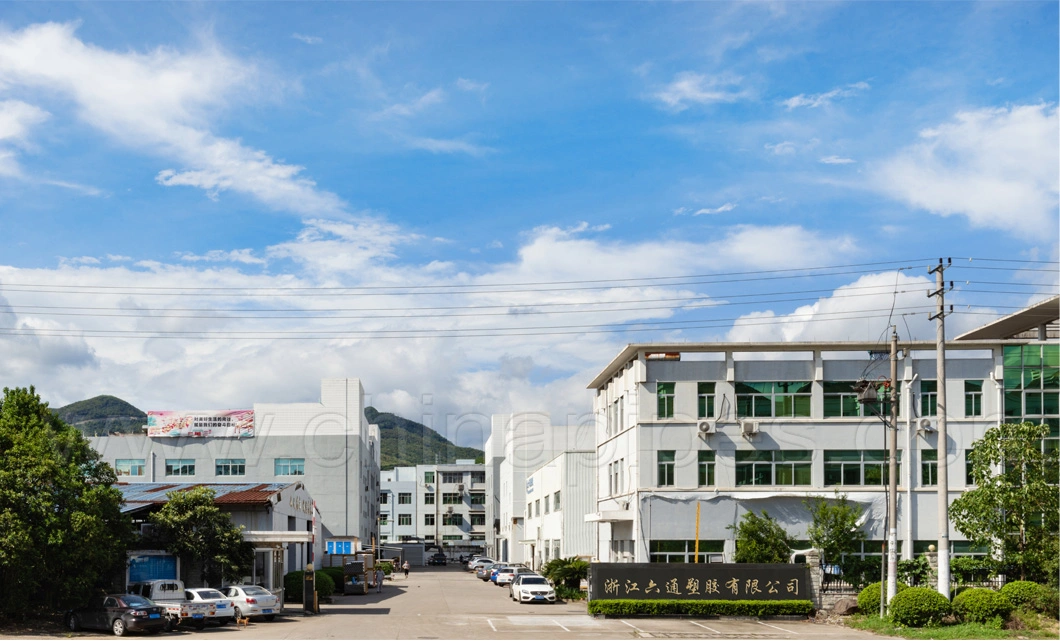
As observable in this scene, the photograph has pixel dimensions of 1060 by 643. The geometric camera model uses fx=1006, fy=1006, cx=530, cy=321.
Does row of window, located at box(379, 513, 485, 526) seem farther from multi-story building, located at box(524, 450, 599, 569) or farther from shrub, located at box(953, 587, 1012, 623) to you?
shrub, located at box(953, 587, 1012, 623)

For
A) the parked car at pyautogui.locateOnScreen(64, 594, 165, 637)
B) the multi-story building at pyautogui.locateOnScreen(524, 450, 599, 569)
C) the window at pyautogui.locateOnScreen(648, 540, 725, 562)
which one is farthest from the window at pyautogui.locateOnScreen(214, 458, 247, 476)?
the parked car at pyautogui.locateOnScreen(64, 594, 165, 637)

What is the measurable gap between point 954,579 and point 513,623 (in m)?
21.6

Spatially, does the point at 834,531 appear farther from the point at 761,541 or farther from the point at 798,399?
the point at 798,399

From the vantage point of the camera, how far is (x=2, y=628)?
32.4 meters

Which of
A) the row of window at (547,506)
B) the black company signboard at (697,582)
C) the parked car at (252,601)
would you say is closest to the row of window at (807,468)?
the black company signboard at (697,582)

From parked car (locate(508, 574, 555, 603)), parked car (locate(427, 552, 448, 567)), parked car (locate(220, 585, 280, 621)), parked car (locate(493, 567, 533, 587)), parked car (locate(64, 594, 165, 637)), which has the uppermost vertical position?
parked car (locate(64, 594, 165, 637))

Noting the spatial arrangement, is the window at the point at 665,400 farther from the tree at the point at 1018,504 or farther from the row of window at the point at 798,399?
the tree at the point at 1018,504

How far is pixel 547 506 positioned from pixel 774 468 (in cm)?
3239

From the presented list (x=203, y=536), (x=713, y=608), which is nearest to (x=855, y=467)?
(x=713, y=608)

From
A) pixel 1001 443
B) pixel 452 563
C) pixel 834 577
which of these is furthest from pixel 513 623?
pixel 452 563

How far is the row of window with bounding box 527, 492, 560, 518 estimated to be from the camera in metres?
74.4

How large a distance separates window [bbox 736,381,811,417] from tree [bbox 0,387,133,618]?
2943 centimetres

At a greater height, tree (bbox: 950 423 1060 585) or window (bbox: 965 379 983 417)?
window (bbox: 965 379 983 417)

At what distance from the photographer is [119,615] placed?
3259 cm
